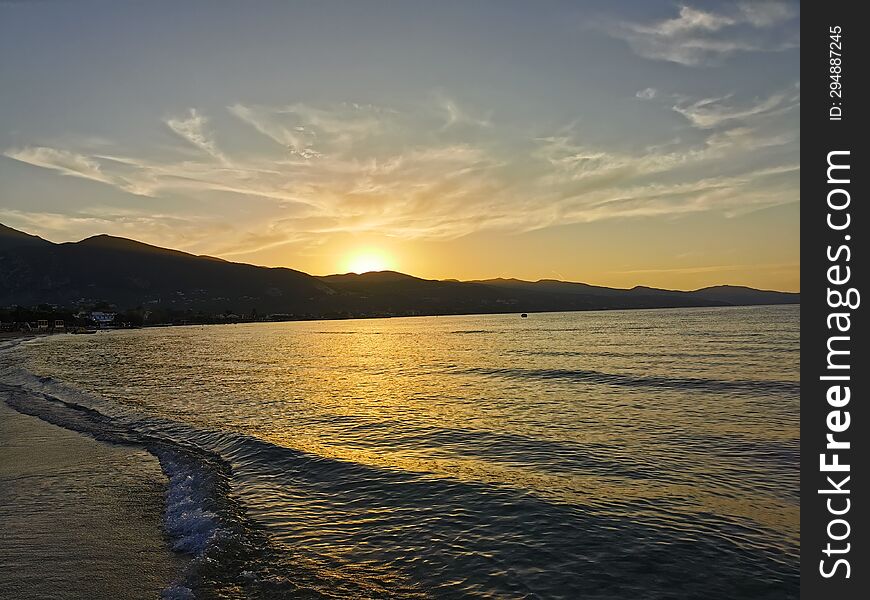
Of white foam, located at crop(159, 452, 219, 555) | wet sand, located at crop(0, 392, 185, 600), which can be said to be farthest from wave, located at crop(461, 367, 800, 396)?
wet sand, located at crop(0, 392, 185, 600)

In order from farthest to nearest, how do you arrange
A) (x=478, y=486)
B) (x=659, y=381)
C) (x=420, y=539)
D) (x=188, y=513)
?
(x=659, y=381) < (x=478, y=486) < (x=188, y=513) < (x=420, y=539)

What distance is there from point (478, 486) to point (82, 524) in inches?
402

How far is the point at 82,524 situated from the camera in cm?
1305

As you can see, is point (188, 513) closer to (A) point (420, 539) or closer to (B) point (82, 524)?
(B) point (82, 524)

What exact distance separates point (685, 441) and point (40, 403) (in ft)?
120

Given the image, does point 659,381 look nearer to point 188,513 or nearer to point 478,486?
point 478,486

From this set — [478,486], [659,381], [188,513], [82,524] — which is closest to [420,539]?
[478,486]

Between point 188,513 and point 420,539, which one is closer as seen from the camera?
point 420,539

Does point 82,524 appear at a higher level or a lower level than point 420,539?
higher

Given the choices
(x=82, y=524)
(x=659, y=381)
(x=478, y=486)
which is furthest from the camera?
(x=659, y=381)

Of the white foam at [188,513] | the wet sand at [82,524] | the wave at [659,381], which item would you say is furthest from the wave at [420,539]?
the wave at [659,381]

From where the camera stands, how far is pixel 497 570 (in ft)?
36.3
